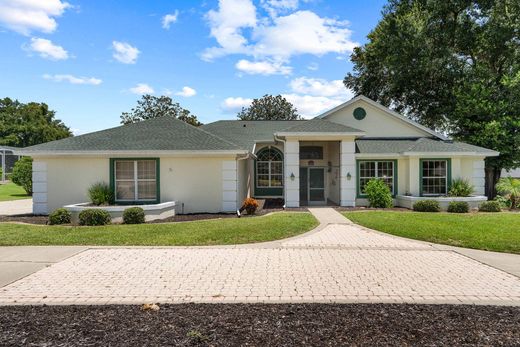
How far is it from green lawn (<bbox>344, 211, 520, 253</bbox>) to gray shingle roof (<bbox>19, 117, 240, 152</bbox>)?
279 inches

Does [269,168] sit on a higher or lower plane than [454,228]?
higher

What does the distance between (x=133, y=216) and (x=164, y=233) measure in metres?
2.92

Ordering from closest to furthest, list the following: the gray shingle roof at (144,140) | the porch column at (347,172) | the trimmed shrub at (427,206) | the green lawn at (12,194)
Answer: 1. the gray shingle roof at (144,140)
2. the trimmed shrub at (427,206)
3. the porch column at (347,172)
4. the green lawn at (12,194)

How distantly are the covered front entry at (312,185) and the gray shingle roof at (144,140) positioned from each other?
666 cm

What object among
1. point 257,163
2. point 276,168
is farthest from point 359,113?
point 257,163

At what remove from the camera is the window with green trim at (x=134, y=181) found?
1628cm

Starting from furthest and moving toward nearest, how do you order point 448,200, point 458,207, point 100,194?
1. point 448,200
2. point 458,207
3. point 100,194

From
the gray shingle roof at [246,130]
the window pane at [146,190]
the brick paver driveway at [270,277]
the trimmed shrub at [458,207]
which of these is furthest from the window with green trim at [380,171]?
the window pane at [146,190]

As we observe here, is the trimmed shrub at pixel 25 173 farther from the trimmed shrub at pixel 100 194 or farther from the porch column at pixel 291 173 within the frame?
the porch column at pixel 291 173

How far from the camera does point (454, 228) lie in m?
12.0

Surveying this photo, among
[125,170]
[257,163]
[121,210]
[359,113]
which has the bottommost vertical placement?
[121,210]

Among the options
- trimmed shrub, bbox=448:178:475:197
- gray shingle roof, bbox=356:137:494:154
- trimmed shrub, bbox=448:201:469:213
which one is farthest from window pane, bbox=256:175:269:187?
trimmed shrub, bbox=448:201:469:213

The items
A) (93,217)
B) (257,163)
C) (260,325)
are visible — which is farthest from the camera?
(257,163)

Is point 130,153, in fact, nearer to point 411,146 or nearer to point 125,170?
point 125,170
